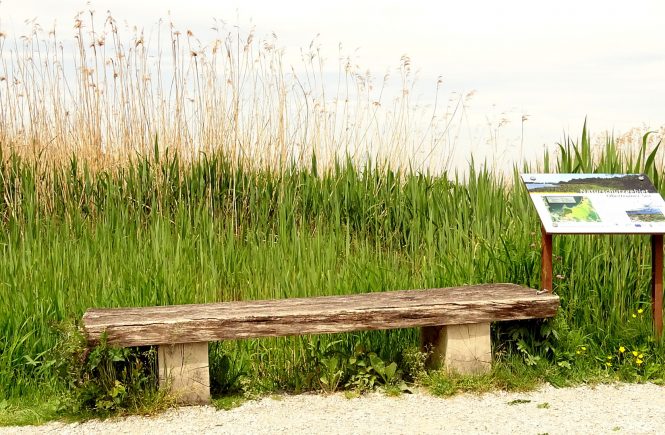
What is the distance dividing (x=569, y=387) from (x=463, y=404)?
64 cm

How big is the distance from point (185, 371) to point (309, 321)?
0.61 m

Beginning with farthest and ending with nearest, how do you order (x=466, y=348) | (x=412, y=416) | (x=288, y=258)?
(x=288, y=258) < (x=466, y=348) < (x=412, y=416)

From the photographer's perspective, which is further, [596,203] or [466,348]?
[596,203]

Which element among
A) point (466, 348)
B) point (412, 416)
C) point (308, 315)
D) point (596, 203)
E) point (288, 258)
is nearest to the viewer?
point (412, 416)

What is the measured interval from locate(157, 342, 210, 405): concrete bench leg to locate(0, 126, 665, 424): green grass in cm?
24

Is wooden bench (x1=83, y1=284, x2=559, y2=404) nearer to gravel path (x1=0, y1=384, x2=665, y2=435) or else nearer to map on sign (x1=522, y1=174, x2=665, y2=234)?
gravel path (x1=0, y1=384, x2=665, y2=435)

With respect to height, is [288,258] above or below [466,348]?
above

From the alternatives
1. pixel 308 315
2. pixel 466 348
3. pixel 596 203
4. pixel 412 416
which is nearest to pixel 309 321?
pixel 308 315

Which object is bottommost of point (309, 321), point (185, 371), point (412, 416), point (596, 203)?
point (412, 416)

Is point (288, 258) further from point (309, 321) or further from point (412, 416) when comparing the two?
point (412, 416)

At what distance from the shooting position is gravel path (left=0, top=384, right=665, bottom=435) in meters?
3.18

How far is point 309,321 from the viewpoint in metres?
3.41

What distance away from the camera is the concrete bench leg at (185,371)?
342 centimetres

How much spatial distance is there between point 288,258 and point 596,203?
178 cm
